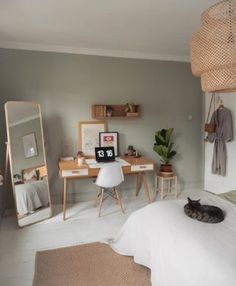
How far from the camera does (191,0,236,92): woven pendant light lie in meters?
1.37

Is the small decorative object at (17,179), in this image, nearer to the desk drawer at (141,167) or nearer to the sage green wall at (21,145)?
the sage green wall at (21,145)

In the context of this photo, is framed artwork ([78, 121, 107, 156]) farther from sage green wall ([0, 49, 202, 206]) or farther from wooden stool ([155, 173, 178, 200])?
wooden stool ([155, 173, 178, 200])

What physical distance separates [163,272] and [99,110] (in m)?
2.62

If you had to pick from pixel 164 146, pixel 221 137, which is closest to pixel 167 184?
pixel 164 146

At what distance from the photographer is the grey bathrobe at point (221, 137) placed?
3.87 meters

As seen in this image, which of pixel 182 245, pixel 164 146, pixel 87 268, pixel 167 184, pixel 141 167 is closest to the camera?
pixel 182 245

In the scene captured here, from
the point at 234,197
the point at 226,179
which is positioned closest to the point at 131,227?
the point at 234,197

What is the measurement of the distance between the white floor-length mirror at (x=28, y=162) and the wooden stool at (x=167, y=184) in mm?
1816

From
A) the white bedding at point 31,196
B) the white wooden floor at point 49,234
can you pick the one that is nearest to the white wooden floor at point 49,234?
the white wooden floor at point 49,234

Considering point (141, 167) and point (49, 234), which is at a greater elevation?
point (141, 167)

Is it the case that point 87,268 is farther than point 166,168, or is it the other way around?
point 166,168

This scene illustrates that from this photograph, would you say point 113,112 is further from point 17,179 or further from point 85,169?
point 17,179

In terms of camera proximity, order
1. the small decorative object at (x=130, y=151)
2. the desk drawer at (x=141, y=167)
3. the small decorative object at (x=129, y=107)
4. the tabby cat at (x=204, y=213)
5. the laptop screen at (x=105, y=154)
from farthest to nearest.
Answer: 1. the small decorative object at (x=130, y=151)
2. the small decorative object at (x=129, y=107)
3. the laptop screen at (x=105, y=154)
4. the desk drawer at (x=141, y=167)
5. the tabby cat at (x=204, y=213)

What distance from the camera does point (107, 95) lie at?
3.92 metres
